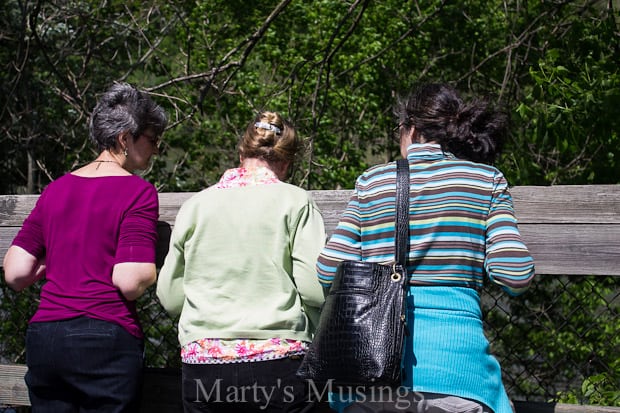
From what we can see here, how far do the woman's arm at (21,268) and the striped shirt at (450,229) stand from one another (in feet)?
3.54

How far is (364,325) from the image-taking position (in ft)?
6.67

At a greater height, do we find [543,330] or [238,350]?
[238,350]

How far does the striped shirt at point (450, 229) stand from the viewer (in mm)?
2082

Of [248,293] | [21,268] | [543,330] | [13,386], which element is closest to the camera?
[248,293]

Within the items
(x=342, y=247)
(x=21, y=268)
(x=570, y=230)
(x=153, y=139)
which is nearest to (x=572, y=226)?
(x=570, y=230)

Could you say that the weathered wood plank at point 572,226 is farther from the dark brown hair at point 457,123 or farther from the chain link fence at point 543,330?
the chain link fence at point 543,330

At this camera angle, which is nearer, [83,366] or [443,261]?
[443,261]

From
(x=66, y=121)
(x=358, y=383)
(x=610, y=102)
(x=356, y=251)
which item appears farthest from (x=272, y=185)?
(x=66, y=121)

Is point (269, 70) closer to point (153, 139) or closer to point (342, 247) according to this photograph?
point (153, 139)

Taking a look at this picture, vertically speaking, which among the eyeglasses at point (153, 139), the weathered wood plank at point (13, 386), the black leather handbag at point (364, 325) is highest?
the eyeglasses at point (153, 139)

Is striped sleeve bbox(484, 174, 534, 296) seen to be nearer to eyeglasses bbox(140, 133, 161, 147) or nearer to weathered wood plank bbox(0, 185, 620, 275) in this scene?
weathered wood plank bbox(0, 185, 620, 275)

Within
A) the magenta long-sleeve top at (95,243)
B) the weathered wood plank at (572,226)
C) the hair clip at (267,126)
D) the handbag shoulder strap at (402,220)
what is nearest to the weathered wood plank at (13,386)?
the magenta long-sleeve top at (95,243)

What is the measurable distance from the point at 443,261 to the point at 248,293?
61 cm

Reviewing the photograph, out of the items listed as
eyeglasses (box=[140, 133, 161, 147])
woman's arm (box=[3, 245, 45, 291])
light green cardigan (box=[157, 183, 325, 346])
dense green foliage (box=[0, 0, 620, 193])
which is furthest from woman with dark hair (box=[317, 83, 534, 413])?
dense green foliage (box=[0, 0, 620, 193])
